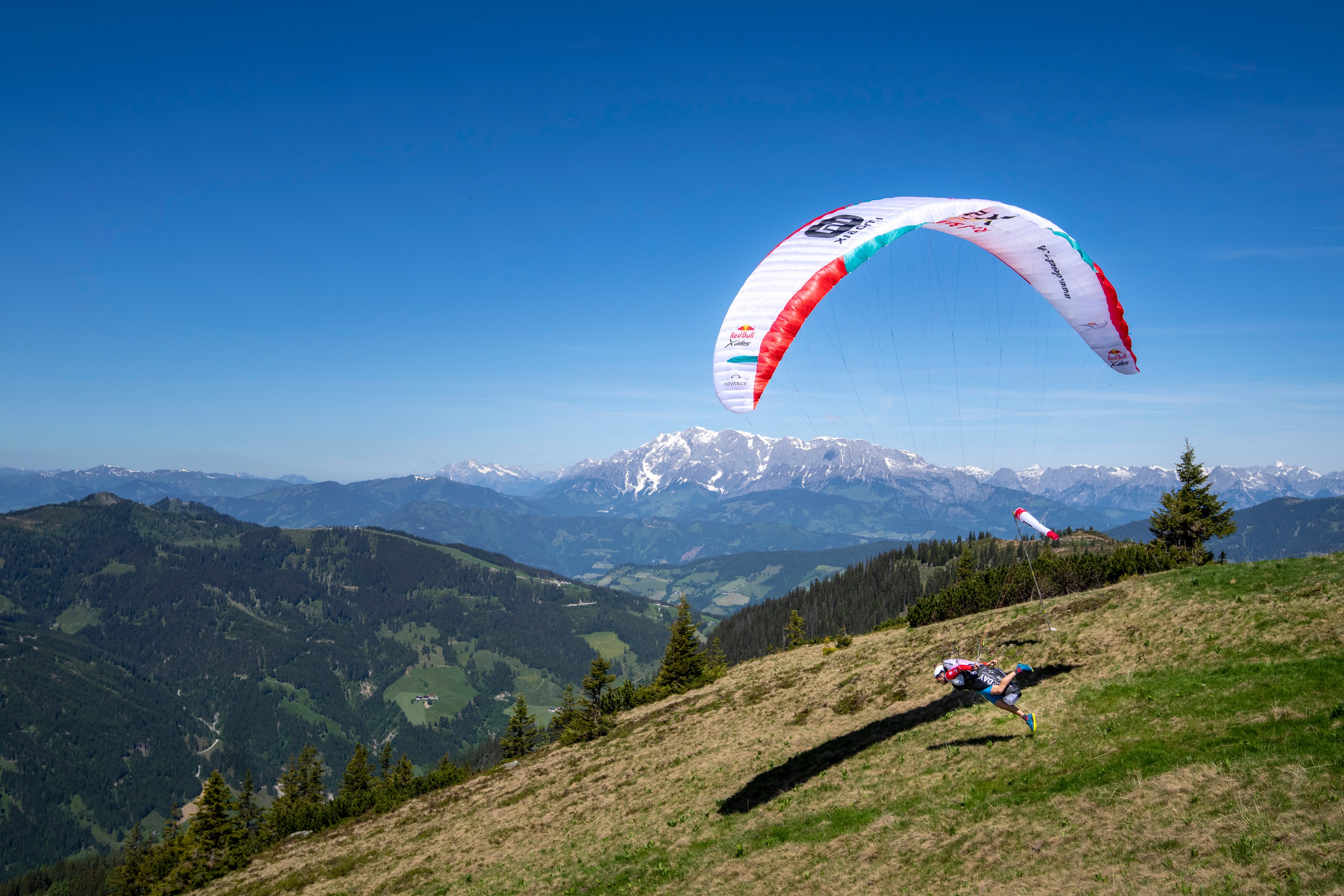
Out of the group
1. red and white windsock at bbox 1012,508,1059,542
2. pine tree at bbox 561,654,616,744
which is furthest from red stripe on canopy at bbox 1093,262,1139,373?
pine tree at bbox 561,654,616,744

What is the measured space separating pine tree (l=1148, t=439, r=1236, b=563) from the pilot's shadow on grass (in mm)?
35750

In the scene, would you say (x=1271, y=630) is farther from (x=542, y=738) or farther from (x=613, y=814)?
(x=542, y=738)

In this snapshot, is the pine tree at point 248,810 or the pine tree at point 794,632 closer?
the pine tree at point 248,810

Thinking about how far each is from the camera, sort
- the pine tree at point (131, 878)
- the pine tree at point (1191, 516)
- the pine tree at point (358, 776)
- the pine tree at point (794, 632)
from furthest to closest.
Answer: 1. the pine tree at point (794, 632)
2. the pine tree at point (358, 776)
3. the pine tree at point (131, 878)
4. the pine tree at point (1191, 516)

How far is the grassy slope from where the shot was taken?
516 inches

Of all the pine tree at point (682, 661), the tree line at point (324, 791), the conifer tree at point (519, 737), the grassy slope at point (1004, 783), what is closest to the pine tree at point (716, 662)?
the tree line at point (324, 791)

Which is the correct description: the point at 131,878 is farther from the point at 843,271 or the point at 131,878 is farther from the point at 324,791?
the point at 843,271

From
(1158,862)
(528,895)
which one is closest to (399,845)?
(528,895)

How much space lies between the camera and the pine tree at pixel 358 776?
68.8 m

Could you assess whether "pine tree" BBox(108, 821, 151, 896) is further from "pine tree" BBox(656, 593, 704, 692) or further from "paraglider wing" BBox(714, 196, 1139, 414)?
"paraglider wing" BBox(714, 196, 1139, 414)

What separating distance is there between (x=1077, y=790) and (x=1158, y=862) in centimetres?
380

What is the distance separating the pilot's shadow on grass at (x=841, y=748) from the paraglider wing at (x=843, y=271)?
13.5m

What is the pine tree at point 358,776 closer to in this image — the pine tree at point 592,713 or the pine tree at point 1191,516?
the pine tree at point 592,713

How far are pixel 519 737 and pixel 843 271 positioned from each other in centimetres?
6475
